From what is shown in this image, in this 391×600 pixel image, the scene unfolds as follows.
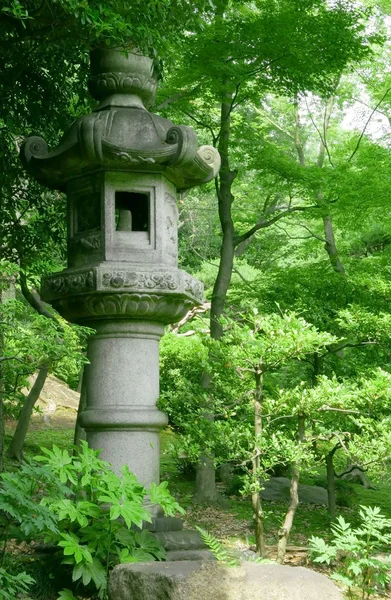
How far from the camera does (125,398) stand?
18.2 feet

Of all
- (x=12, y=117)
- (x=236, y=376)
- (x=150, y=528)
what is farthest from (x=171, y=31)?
(x=150, y=528)

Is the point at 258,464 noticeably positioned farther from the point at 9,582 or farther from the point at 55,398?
the point at 55,398

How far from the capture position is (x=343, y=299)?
920 centimetres

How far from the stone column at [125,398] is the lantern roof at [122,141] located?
46.0 inches

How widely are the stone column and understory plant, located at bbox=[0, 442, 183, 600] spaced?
684 millimetres

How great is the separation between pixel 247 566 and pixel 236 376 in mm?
2288

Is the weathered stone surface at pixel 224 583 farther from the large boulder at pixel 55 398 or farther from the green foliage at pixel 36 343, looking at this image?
the large boulder at pixel 55 398

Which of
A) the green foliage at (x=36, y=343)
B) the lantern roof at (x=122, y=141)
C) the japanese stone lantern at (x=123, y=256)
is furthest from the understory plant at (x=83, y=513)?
the lantern roof at (x=122, y=141)

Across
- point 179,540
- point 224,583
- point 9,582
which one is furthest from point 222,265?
point 224,583

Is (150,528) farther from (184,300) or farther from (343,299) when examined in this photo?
(343,299)

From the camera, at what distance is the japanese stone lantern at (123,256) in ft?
17.8

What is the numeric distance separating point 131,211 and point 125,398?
1.73m

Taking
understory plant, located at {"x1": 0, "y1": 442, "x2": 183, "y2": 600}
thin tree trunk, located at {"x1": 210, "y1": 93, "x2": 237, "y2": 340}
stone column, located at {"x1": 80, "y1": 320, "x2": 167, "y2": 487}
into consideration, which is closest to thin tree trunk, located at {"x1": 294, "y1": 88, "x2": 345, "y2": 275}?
thin tree trunk, located at {"x1": 210, "y1": 93, "x2": 237, "y2": 340}

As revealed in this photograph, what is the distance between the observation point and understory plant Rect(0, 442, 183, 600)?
419 cm
